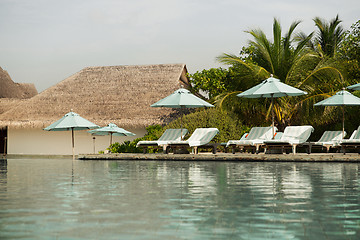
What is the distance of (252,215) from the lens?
4930 millimetres

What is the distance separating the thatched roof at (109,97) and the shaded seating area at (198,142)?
811 centimetres

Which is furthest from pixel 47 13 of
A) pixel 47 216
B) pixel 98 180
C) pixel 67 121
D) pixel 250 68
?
pixel 47 216

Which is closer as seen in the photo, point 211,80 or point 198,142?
point 198,142

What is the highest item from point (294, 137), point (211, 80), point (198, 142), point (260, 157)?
point (211, 80)

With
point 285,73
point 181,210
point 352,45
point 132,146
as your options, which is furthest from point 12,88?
point 181,210

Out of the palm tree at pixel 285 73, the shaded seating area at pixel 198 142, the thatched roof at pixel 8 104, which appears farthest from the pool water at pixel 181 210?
the thatched roof at pixel 8 104

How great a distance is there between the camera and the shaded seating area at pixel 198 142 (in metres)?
17.0

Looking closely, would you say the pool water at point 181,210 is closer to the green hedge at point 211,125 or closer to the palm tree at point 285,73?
the green hedge at point 211,125

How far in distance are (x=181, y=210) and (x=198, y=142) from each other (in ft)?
39.5

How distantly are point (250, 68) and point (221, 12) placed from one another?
8.89 ft

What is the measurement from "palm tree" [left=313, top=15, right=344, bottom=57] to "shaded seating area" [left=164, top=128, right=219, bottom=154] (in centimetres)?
1681

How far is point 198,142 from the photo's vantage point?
17266 millimetres

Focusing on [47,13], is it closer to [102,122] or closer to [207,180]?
[102,122]

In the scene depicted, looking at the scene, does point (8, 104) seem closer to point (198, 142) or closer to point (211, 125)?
point (211, 125)
